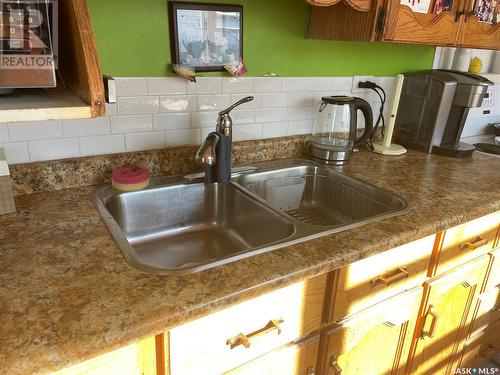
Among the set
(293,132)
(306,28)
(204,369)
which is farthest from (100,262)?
(306,28)

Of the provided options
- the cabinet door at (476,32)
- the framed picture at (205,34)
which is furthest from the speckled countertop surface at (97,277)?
the cabinet door at (476,32)

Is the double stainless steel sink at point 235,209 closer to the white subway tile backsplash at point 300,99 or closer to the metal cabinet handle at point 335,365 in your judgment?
the white subway tile backsplash at point 300,99

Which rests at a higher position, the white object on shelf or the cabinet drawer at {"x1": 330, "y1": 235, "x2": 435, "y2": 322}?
the white object on shelf

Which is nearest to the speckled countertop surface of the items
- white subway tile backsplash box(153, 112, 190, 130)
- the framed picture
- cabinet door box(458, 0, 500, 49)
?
white subway tile backsplash box(153, 112, 190, 130)

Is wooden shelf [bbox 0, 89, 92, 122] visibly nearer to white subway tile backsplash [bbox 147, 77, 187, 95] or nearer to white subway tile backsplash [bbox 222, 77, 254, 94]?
white subway tile backsplash [bbox 147, 77, 187, 95]

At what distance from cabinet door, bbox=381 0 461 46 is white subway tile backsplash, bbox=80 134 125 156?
2.86ft

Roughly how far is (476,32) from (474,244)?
31.0 inches

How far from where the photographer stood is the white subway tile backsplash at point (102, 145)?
46.3 inches

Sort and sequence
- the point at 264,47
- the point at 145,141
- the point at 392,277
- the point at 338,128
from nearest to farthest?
the point at 392,277
the point at 145,141
the point at 264,47
the point at 338,128

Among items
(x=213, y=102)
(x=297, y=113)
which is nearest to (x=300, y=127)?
(x=297, y=113)

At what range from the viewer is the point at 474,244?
1237 mm

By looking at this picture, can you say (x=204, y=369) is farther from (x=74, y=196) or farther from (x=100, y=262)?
(x=74, y=196)

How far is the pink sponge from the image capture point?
45.4 inches

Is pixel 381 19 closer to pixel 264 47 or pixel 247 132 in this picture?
pixel 264 47
